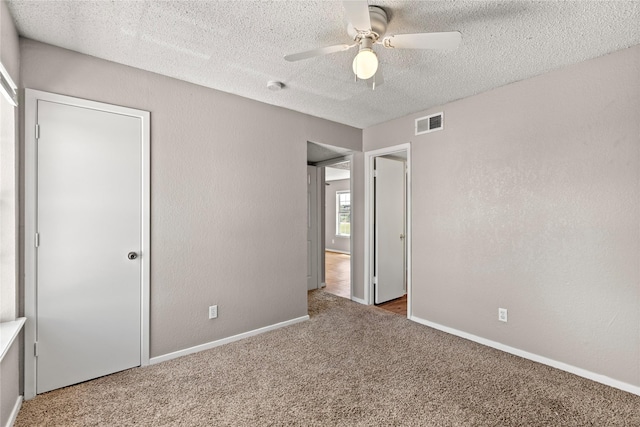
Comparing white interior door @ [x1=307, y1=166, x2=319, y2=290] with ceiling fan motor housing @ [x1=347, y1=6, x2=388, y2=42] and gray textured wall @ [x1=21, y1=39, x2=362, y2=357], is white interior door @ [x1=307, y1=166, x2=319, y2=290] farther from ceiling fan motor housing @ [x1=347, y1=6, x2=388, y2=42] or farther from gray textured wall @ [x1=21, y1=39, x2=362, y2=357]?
ceiling fan motor housing @ [x1=347, y1=6, x2=388, y2=42]

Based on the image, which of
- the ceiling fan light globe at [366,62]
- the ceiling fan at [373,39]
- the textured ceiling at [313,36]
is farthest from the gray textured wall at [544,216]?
the ceiling fan light globe at [366,62]

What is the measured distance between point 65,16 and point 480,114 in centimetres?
339

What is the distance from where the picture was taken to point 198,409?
6.61ft

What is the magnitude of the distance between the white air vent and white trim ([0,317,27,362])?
3.83 m

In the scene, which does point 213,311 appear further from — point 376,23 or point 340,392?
point 376,23

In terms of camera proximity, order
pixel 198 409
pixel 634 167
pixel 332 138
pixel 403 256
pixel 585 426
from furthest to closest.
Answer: pixel 403 256 < pixel 332 138 < pixel 634 167 < pixel 198 409 < pixel 585 426

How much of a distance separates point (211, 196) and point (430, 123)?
252 cm

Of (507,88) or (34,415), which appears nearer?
(34,415)

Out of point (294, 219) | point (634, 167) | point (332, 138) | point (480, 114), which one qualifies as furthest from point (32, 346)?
point (634, 167)

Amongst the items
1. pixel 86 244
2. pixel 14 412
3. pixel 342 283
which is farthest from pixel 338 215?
pixel 14 412

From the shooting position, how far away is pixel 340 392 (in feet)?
7.21

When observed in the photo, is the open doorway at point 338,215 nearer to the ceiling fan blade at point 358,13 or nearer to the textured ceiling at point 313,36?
the textured ceiling at point 313,36

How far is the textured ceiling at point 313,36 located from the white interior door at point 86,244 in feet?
1.89

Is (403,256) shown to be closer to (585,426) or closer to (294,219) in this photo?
(294,219)
